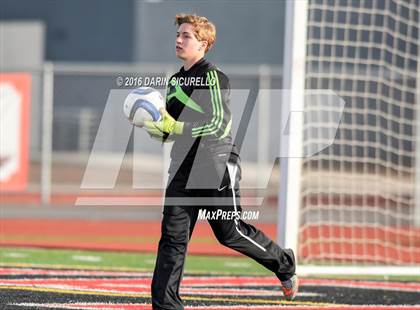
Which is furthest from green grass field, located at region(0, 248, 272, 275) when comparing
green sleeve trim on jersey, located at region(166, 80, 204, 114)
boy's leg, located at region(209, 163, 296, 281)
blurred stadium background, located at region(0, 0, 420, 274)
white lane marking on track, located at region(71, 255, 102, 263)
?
green sleeve trim on jersey, located at region(166, 80, 204, 114)

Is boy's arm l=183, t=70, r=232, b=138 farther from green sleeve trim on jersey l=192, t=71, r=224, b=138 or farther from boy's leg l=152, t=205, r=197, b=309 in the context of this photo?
boy's leg l=152, t=205, r=197, b=309

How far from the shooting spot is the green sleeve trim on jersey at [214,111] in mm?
5992

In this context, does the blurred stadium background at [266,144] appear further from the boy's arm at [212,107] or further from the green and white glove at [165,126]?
the green and white glove at [165,126]

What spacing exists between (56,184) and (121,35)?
1190cm

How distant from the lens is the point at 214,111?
6.03 metres

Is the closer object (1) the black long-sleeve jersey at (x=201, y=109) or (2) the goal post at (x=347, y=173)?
(1) the black long-sleeve jersey at (x=201, y=109)

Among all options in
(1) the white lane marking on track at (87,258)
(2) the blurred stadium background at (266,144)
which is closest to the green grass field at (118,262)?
(1) the white lane marking on track at (87,258)

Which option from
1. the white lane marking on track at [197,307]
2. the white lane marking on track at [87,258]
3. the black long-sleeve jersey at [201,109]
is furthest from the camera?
the white lane marking on track at [87,258]

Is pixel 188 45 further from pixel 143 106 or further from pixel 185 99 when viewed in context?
pixel 143 106

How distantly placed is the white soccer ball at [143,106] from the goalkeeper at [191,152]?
6 centimetres

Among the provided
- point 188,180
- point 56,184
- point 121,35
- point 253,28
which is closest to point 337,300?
point 188,180

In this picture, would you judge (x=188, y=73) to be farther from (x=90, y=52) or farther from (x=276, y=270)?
(x=90, y=52)

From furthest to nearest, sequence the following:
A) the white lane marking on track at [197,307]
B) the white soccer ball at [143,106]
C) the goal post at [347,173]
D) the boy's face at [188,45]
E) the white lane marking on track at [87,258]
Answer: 1. the white lane marking on track at [87,258]
2. the goal post at [347,173]
3. the white lane marking on track at [197,307]
4. the boy's face at [188,45]
5. the white soccer ball at [143,106]

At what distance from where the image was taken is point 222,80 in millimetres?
6055
